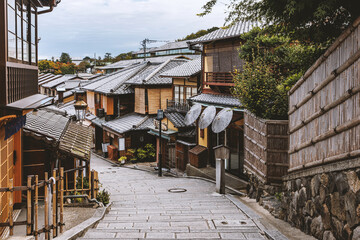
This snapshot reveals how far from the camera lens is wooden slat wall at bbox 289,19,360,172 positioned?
5.98 metres

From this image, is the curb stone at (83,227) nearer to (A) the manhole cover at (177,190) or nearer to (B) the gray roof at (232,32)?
(A) the manhole cover at (177,190)

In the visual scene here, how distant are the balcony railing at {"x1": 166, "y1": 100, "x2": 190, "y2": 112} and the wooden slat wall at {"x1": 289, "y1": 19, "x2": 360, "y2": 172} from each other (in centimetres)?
1952

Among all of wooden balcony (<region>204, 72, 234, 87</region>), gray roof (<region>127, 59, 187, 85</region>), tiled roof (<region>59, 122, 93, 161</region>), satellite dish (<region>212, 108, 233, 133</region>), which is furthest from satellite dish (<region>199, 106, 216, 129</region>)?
gray roof (<region>127, 59, 187, 85</region>)

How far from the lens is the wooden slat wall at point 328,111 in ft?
19.6

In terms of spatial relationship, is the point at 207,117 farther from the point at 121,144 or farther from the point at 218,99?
the point at 121,144

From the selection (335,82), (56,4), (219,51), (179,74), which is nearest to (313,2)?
(335,82)

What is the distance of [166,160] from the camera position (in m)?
29.7

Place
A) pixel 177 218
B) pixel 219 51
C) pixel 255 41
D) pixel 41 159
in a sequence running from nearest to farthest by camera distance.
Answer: pixel 177 218, pixel 41 159, pixel 255 41, pixel 219 51

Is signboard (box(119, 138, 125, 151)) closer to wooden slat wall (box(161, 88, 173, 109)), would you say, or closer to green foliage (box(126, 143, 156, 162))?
green foliage (box(126, 143, 156, 162))

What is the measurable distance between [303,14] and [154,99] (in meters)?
27.0

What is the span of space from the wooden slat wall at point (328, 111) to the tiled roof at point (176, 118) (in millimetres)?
17238

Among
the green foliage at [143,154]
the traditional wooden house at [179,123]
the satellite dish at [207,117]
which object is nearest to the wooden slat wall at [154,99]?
the traditional wooden house at [179,123]

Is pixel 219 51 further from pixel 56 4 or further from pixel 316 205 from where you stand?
pixel 316 205

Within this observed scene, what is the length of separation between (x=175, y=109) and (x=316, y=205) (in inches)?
885
